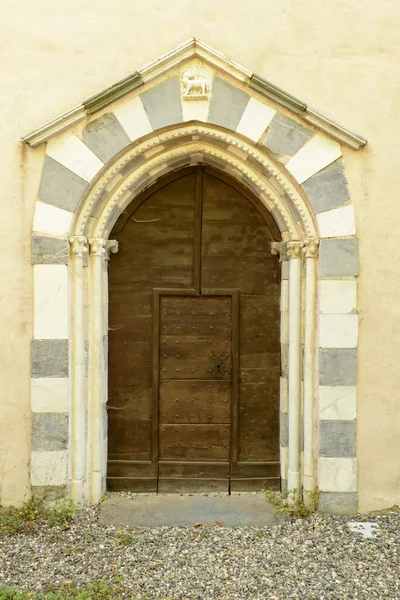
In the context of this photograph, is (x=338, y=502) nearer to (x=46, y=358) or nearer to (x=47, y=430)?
(x=47, y=430)

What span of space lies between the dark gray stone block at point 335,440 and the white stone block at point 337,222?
4.00 feet

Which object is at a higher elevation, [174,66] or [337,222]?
[174,66]

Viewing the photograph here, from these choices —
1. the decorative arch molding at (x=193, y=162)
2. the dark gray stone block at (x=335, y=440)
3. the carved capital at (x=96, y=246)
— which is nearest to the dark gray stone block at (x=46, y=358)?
the carved capital at (x=96, y=246)

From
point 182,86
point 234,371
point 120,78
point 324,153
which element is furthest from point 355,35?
point 234,371

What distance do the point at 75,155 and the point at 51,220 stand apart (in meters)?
0.44

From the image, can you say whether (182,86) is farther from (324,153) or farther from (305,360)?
(305,360)

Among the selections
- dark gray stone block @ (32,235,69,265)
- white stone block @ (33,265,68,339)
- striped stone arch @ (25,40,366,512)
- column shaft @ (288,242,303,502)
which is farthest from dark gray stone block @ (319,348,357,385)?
dark gray stone block @ (32,235,69,265)

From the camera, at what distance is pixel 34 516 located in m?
3.35

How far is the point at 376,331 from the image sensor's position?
345 cm

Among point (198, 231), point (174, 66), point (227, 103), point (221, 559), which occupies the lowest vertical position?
point (221, 559)

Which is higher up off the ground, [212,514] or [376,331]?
[376,331]

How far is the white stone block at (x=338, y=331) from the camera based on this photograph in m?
3.43

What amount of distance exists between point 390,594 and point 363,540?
1.63 ft

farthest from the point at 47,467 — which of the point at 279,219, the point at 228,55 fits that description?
the point at 228,55
